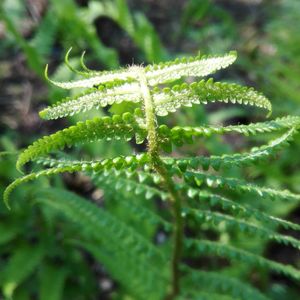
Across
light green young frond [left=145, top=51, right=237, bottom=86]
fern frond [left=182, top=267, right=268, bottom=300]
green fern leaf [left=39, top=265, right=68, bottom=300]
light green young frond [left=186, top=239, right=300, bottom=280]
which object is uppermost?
light green young frond [left=145, top=51, right=237, bottom=86]

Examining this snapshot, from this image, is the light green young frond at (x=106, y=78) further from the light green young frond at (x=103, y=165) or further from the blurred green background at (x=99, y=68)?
the blurred green background at (x=99, y=68)

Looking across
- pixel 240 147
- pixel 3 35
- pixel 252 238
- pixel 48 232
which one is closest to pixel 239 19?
pixel 240 147

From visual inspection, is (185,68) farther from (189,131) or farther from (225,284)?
(225,284)

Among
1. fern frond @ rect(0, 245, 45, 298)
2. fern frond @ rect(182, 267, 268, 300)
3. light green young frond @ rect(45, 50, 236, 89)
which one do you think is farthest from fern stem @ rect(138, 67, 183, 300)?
fern frond @ rect(0, 245, 45, 298)

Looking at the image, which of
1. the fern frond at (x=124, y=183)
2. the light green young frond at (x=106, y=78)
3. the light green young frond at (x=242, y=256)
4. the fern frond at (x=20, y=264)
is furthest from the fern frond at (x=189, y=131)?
the fern frond at (x=20, y=264)

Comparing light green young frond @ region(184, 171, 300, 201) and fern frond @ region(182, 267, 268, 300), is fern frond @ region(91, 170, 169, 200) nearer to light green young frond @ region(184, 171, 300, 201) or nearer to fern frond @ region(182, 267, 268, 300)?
light green young frond @ region(184, 171, 300, 201)

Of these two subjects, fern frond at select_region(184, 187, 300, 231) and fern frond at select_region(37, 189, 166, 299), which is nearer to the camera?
fern frond at select_region(184, 187, 300, 231)

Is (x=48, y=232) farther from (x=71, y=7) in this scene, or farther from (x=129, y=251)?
(x=71, y=7)
